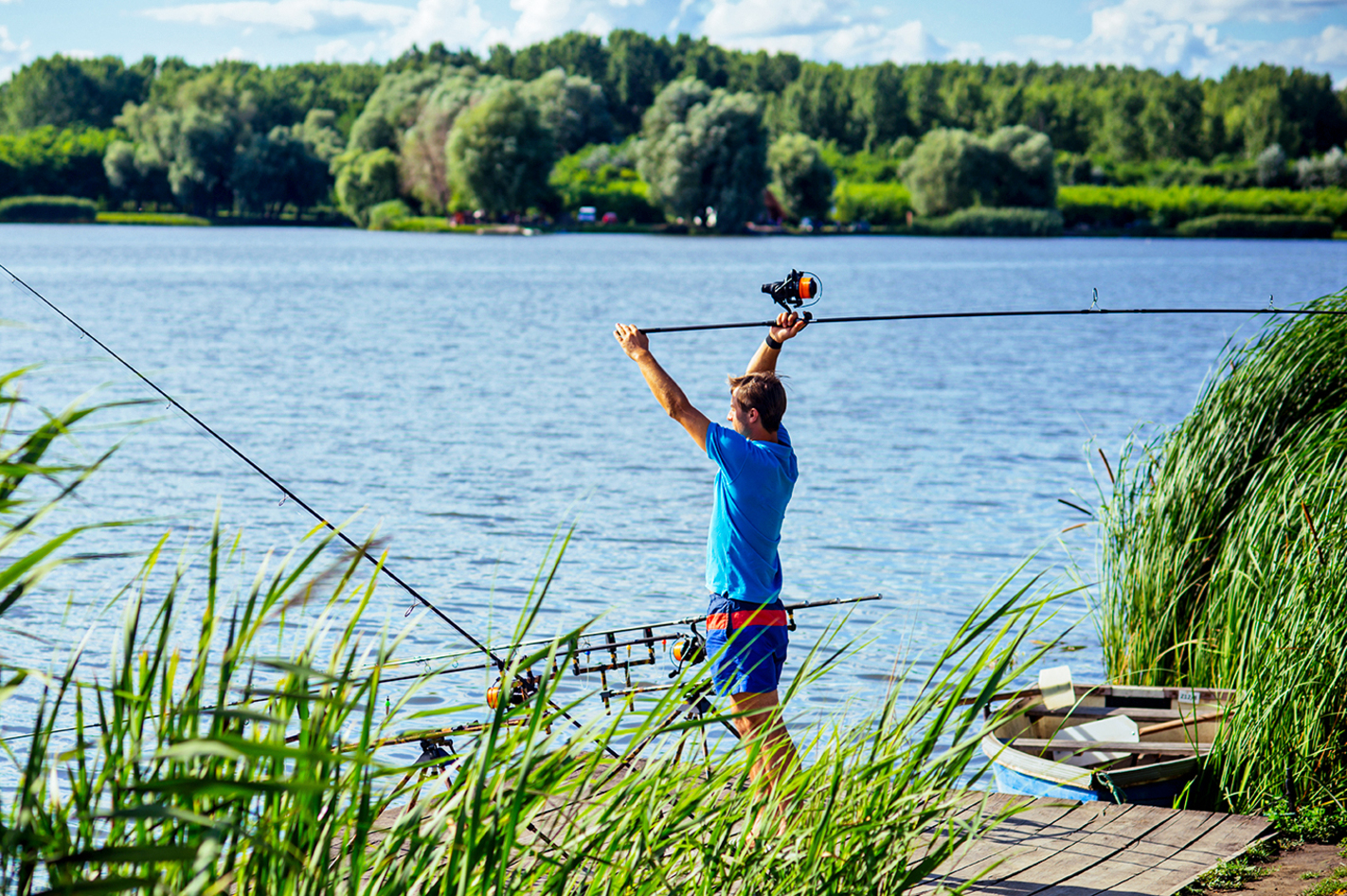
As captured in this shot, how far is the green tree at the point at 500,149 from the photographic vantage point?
239 feet

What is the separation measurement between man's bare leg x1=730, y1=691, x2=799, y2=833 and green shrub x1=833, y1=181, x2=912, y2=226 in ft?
313

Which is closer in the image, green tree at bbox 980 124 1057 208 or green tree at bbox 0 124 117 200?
green tree at bbox 980 124 1057 208

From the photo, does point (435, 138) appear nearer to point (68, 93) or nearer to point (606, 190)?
point (606, 190)

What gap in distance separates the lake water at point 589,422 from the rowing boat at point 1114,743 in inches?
21.5

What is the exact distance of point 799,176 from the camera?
88.1 meters

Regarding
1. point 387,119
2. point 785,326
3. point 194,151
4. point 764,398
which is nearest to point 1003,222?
point 387,119

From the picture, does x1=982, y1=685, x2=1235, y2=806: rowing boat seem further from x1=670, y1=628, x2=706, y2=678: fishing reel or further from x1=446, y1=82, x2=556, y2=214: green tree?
x1=446, y1=82, x2=556, y2=214: green tree

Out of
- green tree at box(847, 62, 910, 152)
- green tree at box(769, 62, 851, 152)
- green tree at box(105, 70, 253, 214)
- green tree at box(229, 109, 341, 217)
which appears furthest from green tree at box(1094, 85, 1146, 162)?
green tree at box(105, 70, 253, 214)

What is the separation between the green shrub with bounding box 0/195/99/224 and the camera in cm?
9506

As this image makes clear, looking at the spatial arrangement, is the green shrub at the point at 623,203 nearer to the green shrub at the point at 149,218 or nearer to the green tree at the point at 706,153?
the green tree at the point at 706,153

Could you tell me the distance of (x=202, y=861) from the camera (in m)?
2.04

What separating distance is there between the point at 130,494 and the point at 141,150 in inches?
3238

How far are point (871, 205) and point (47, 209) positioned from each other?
57.9 meters

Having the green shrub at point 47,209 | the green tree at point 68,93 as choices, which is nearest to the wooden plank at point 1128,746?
the green shrub at point 47,209
